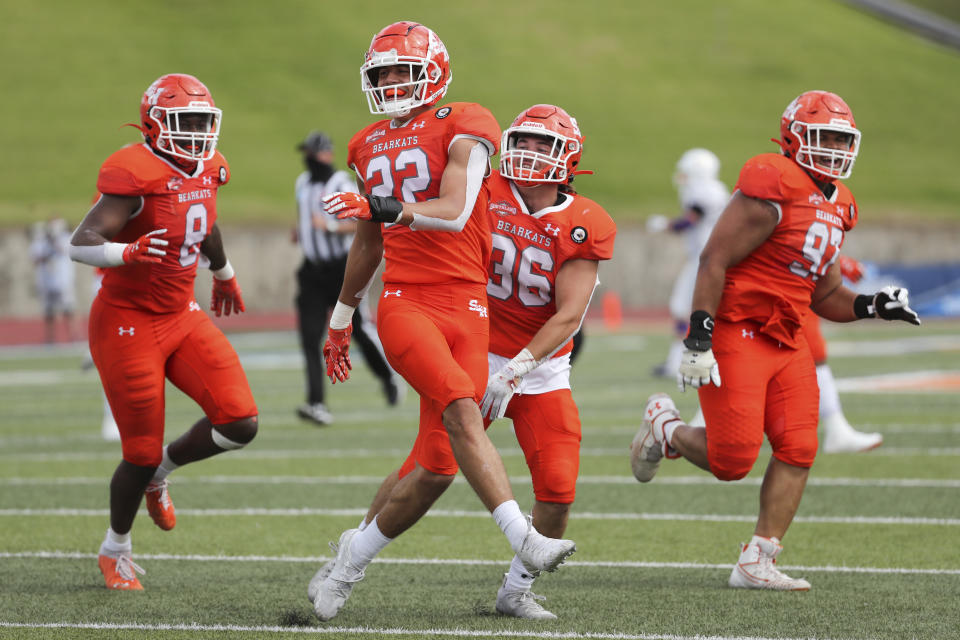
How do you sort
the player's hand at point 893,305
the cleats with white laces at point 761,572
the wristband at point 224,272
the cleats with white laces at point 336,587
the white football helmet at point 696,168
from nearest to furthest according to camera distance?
the cleats with white laces at point 336,587 → the cleats with white laces at point 761,572 → the player's hand at point 893,305 → the wristband at point 224,272 → the white football helmet at point 696,168

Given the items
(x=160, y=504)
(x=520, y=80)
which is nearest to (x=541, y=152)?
(x=160, y=504)

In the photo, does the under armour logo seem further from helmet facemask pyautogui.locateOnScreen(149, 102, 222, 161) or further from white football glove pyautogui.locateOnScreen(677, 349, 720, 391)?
helmet facemask pyautogui.locateOnScreen(149, 102, 222, 161)

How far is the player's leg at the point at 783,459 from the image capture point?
5.02 metres

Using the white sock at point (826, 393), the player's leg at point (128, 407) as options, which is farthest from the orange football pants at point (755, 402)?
the white sock at point (826, 393)

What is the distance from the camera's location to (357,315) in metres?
9.94

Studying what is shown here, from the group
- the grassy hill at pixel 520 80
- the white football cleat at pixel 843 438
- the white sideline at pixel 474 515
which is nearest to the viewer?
the white sideline at pixel 474 515

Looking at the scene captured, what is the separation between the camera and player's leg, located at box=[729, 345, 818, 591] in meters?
5.02

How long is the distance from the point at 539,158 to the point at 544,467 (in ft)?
3.43

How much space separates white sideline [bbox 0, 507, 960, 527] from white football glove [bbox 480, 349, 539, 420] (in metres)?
2.28

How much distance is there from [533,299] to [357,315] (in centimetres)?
532

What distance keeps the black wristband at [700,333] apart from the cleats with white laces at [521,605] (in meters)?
1.17

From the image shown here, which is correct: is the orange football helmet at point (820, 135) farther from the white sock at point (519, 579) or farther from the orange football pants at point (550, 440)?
the white sock at point (519, 579)

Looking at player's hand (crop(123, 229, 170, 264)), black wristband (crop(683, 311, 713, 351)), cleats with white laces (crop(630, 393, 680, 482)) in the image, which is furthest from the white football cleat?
player's hand (crop(123, 229, 170, 264))

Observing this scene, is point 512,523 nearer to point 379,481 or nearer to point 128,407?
point 128,407
